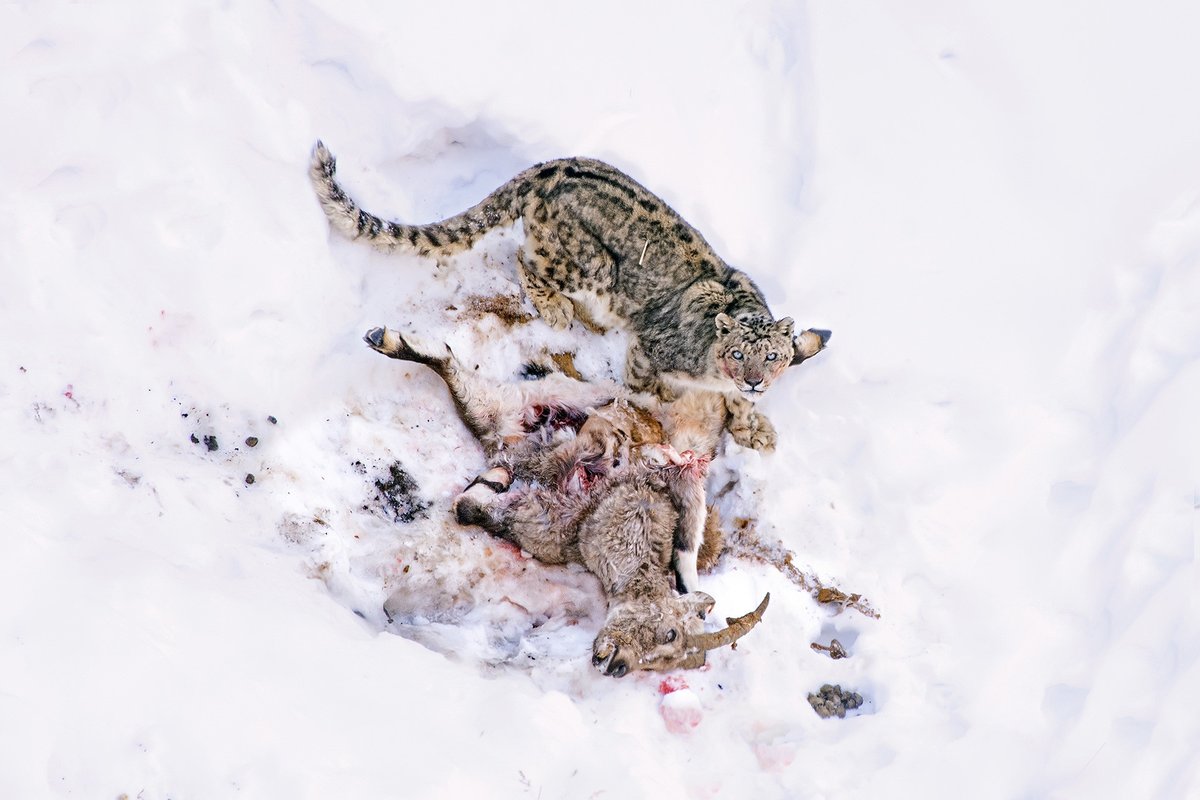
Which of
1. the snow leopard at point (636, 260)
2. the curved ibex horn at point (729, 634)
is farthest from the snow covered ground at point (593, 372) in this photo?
the curved ibex horn at point (729, 634)

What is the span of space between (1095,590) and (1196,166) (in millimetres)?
2978

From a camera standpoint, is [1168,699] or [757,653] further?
[757,653]

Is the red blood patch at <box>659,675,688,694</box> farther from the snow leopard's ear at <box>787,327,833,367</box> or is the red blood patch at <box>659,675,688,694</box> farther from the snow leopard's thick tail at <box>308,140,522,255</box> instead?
the snow leopard's thick tail at <box>308,140,522,255</box>

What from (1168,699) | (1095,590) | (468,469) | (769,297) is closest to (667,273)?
(769,297)

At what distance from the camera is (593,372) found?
21.7 ft

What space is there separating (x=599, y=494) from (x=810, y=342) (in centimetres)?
172

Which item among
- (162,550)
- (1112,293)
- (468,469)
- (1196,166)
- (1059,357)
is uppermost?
(1196,166)

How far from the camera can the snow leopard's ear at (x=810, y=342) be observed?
5754 mm

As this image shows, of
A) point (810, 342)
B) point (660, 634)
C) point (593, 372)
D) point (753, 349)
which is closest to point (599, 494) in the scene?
point (660, 634)

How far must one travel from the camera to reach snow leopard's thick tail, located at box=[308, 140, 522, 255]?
571cm

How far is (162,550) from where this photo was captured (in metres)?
Result: 4.63

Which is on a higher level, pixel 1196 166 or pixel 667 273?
pixel 1196 166

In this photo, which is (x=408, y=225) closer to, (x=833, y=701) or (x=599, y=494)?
(x=599, y=494)

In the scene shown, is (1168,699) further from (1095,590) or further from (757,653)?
(757,653)
